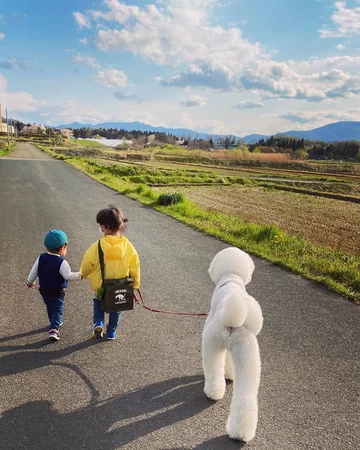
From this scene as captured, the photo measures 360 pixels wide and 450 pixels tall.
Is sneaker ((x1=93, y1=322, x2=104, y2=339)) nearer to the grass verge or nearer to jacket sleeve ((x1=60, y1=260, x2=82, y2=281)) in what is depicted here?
jacket sleeve ((x1=60, y1=260, x2=82, y2=281))

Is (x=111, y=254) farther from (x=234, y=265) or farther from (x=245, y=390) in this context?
(x=245, y=390)

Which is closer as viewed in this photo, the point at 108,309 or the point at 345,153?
the point at 108,309

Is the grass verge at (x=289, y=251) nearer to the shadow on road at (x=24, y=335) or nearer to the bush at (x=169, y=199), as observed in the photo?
the bush at (x=169, y=199)

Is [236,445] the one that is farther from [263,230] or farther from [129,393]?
[263,230]

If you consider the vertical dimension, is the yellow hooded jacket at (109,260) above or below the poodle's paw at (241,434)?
above

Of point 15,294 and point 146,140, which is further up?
point 146,140

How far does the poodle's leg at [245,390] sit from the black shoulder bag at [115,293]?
4.68 feet

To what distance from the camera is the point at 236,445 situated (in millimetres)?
2533

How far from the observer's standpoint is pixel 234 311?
97.8 inches

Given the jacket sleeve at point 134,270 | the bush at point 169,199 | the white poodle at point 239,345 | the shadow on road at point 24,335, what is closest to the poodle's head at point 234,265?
the white poodle at point 239,345

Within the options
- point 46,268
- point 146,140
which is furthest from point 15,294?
point 146,140

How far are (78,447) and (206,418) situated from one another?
1.00 m

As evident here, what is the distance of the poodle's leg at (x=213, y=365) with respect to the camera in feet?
9.06

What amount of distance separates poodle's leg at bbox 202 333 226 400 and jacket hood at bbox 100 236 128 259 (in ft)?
4.25
